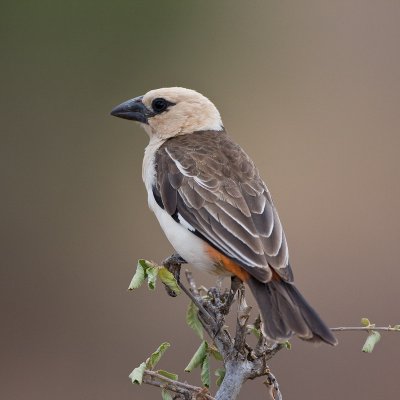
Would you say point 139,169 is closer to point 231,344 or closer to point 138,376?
point 231,344

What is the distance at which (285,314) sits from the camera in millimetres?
3959

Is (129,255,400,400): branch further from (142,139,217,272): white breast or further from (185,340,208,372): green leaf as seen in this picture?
(142,139,217,272): white breast

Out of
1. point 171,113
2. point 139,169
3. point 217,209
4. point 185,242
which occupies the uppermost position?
point 171,113

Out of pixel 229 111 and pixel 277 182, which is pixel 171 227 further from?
pixel 229 111

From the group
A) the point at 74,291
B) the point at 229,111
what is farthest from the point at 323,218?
the point at 74,291

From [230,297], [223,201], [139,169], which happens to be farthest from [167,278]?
[139,169]

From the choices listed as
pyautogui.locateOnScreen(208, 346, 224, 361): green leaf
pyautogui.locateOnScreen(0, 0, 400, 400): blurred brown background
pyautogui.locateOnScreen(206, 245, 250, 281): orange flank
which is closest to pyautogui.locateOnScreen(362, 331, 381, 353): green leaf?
pyautogui.locateOnScreen(208, 346, 224, 361): green leaf

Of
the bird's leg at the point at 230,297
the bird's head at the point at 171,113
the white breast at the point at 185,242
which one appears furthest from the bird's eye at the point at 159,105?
the bird's leg at the point at 230,297

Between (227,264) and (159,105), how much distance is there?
1.63m

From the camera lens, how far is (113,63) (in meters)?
11.0

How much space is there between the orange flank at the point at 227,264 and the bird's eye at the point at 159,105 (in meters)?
1.49

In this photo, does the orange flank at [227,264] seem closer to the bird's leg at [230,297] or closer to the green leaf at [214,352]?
the bird's leg at [230,297]

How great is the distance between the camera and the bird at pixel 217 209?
4086 mm

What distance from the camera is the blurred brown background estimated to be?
830cm
